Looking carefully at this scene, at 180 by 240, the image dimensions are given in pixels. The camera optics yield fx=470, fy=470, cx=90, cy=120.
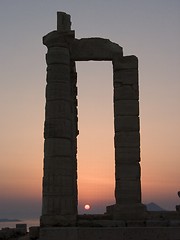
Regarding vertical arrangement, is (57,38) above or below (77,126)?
above

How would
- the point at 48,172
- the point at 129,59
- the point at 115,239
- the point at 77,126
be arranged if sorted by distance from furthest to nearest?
1. the point at 77,126
2. the point at 129,59
3. the point at 48,172
4. the point at 115,239

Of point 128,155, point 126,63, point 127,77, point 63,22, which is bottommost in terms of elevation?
point 128,155

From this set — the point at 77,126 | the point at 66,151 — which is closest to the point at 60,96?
the point at 66,151

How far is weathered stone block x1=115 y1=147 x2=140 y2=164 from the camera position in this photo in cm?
2270

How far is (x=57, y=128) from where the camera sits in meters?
22.4

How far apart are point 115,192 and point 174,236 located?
508cm

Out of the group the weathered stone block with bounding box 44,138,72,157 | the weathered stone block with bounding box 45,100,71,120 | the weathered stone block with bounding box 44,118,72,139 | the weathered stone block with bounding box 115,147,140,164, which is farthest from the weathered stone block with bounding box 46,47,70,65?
the weathered stone block with bounding box 115,147,140,164

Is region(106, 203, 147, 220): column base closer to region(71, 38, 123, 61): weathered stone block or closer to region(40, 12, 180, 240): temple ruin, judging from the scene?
region(40, 12, 180, 240): temple ruin

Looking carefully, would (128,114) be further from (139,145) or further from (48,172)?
(48,172)

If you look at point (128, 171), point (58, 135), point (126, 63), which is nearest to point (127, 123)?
point (128, 171)

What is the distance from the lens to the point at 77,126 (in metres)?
26.5

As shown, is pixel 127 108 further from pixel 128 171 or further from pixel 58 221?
pixel 58 221

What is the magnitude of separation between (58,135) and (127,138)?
3.37 meters

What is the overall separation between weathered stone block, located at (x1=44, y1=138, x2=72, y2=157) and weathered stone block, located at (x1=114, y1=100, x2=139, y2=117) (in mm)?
3014
